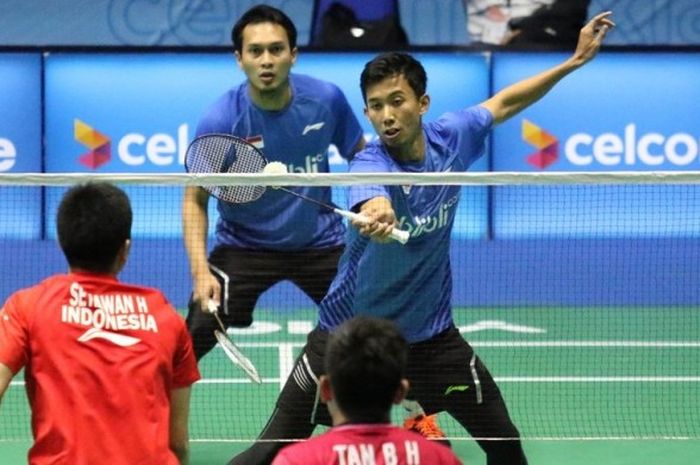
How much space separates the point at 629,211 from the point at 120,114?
346 cm

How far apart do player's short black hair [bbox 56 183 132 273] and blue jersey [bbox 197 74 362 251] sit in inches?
117

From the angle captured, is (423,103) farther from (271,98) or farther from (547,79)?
(271,98)

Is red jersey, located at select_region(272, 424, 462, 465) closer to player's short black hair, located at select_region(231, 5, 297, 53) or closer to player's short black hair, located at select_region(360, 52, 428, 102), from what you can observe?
player's short black hair, located at select_region(360, 52, 428, 102)

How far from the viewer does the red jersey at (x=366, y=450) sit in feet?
12.5

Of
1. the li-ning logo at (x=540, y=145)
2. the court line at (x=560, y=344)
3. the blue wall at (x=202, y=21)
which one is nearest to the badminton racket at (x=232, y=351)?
the court line at (x=560, y=344)

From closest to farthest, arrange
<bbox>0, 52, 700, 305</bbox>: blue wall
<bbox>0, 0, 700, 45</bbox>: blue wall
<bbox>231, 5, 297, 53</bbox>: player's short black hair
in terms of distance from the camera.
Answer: <bbox>231, 5, 297, 53</bbox>: player's short black hair, <bbox>0, 52, 700, 305</bbox>: blue wall, <bbox>0, 0, 700, 45</bbox>: blue wall

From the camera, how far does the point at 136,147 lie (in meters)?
11.3

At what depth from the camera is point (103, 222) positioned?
14.5 ft

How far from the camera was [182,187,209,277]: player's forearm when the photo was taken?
6918 mm

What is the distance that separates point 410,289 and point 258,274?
1503mm

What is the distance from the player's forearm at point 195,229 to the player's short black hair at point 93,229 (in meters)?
2.40

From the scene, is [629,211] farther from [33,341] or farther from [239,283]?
[33,341]

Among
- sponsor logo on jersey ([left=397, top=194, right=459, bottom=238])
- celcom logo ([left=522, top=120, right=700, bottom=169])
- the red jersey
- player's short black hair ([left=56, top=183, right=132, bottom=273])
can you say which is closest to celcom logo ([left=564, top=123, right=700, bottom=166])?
celcom logo ([left=522, top=120, right=700, bottom=169])

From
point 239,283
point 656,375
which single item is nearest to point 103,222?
point 239,283
